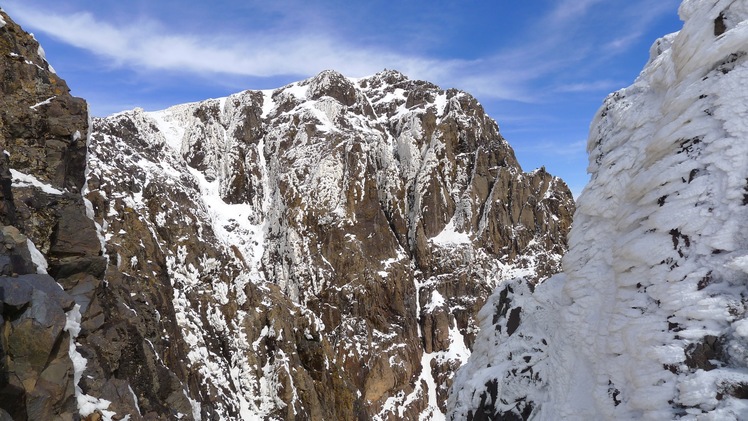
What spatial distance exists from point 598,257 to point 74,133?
2084cm

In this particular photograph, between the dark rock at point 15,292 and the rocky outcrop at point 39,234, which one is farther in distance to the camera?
the rocky outcrop at point 39,234

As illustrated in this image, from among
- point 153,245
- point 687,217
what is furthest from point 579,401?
point 153,245

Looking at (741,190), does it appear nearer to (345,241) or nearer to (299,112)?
(345,241)

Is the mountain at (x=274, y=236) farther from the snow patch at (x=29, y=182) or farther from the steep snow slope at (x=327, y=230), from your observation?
the steep snow slope at (x=327, y=230)

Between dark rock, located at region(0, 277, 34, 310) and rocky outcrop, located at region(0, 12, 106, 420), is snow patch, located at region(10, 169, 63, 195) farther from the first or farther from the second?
dark rock, located at region(0, 277, 34, 310)

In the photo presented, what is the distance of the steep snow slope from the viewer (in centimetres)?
5109

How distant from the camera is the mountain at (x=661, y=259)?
284 inches

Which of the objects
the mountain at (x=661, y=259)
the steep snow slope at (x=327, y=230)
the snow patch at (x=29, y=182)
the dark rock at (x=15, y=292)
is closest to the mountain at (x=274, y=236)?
the snow patch at (x=29, y=182)

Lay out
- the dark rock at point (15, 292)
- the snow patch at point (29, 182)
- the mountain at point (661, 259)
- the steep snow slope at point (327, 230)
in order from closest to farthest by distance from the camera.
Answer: the mountain at point (661, 259), the dark rock at point (15, 292), the snow patch at point (29, 182), the steep snow slope at point (327, 230)

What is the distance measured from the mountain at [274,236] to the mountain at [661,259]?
12.6 m

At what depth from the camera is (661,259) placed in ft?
27.0

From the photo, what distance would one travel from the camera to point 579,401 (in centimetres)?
970

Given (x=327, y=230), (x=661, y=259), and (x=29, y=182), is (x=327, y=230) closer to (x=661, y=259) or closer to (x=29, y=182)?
(x=29, y=182)

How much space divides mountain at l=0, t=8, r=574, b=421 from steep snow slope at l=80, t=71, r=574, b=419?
0.25m
